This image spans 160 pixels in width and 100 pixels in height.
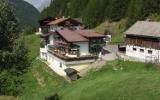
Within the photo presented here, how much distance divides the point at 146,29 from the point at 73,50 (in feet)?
41.3

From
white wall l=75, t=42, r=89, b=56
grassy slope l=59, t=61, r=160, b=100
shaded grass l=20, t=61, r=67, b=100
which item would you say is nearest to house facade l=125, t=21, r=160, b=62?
white wall l=75, t=42, r=89, b=56

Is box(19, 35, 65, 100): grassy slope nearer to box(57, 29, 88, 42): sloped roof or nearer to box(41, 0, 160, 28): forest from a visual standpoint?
box(57, 29, 88, 42): sloped roof

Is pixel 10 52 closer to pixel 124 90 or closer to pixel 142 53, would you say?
pixel 124 90

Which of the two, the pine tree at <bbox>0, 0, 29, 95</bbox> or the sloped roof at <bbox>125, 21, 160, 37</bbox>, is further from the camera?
the sloped roof at <bbox>125, 21, 160, 37</bbox>

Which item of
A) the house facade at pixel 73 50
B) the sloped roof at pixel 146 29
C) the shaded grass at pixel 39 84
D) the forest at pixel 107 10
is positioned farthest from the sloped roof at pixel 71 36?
the forest at pixel 107 10

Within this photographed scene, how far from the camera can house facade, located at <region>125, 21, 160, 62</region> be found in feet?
179

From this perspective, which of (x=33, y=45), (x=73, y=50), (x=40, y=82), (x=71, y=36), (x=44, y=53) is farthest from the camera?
(x=33, y=45)

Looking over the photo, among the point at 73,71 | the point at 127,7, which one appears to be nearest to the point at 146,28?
the point at 73,71

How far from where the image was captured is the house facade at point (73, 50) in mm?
59531

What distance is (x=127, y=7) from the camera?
100m

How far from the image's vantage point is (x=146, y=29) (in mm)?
58125

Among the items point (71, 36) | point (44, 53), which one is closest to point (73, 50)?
point (71, 36)

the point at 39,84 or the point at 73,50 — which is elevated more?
the point at 73,50

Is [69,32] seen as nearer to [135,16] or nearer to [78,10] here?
[135,16]
